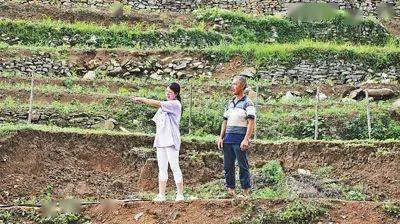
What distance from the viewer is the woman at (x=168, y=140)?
37.7ft

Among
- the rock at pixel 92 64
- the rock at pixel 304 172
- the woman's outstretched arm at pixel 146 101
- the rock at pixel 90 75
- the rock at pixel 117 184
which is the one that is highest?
the woman's outstretched arm at pixel 146 101

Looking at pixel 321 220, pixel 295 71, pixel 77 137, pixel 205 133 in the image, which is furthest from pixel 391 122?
pixel 321 220

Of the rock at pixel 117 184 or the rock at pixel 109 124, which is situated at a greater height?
the rock at pixel 109 124

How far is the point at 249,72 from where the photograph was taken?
24.2 m

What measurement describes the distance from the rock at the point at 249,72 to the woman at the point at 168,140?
12.4 m

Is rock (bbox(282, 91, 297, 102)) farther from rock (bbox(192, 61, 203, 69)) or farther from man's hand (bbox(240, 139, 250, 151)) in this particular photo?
man's hand (bbox(240, 139, 250, 151))

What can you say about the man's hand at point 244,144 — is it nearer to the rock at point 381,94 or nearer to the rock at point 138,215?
the rock at point 138,215

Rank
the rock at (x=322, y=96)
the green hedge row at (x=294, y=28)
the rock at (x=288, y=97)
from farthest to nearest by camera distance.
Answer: the green hedge row at (x=294, y=28) < the rock at (x=322, y=96) < the rock at (x=288, y=97)

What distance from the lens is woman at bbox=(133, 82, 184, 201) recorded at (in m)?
11.5

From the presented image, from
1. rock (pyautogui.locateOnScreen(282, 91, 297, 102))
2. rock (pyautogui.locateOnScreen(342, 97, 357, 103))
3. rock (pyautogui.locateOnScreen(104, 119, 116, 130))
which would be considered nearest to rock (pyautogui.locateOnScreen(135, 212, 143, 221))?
rock (pyautogui.locateOnScreen(104, 119, 116, 130))

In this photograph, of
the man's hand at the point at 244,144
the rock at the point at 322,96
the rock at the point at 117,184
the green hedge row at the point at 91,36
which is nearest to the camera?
the man's hand at the point at 244,144

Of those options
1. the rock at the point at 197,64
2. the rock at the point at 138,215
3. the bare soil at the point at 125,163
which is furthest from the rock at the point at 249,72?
the rock at the point at 138,215

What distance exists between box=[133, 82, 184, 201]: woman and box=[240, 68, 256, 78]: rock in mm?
12387

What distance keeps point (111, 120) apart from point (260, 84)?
5545 mm
